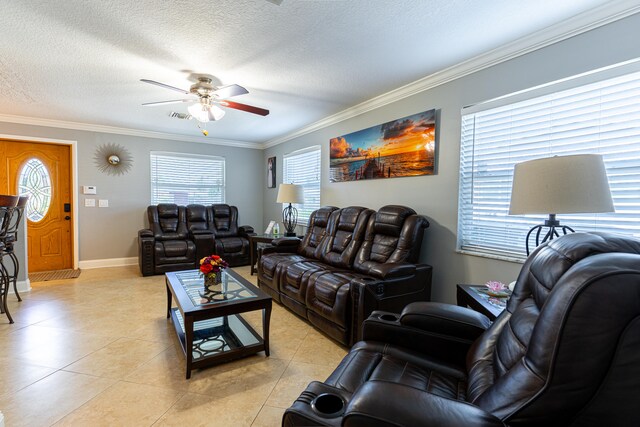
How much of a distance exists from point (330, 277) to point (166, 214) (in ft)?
12.9

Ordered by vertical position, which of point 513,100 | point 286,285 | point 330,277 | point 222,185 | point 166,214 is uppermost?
point 513,100

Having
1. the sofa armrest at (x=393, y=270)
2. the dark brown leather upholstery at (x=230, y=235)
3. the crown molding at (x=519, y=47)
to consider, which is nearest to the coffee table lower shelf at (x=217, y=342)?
the sofa armrest at (x=393, y=270)

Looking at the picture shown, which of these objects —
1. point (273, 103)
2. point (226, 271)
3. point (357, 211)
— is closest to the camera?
point (226, 271)

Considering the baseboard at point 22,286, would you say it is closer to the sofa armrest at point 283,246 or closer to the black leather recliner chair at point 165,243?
the black leather recliner chair at point 165,243

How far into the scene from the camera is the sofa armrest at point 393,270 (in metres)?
2.37

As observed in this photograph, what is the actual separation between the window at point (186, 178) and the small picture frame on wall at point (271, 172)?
0.95 meters

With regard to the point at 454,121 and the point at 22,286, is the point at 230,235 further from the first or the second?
the point at 454,121

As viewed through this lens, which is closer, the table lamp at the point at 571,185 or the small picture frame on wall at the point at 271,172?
the table lamp at the point at 571,185

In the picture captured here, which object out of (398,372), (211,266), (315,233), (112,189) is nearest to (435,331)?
(398,372)

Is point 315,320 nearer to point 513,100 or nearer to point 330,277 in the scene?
point 330,277

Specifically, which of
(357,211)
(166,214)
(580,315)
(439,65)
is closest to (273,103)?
(357,211)

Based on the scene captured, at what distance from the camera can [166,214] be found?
17.1 feet

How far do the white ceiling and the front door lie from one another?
4.42 feet

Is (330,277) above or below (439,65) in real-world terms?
below
